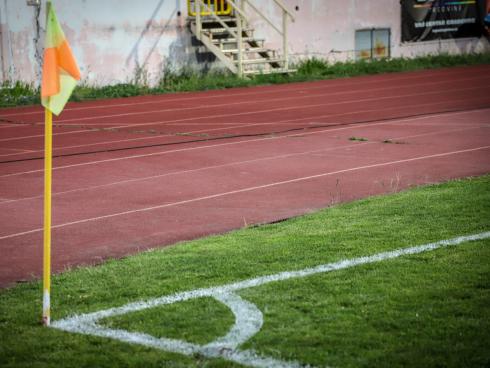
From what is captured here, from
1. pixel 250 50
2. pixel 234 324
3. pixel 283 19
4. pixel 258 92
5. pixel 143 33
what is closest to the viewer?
pixel 234 324

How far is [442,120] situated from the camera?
16.5m

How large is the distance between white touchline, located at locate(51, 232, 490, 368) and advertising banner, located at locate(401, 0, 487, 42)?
27.7 meters

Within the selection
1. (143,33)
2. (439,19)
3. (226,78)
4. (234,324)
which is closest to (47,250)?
(234,324)

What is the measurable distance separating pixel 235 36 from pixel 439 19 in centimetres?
1032

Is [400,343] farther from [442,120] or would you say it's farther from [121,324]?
[442,120]

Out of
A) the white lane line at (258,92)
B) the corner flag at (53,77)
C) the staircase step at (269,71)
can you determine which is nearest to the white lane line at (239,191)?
the corner flag at (53,77)

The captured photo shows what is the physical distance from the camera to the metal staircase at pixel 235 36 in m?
26.7

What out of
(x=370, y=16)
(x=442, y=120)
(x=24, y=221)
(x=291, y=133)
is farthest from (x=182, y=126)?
(x=370, y=16)

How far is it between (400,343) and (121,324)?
1.53 metres

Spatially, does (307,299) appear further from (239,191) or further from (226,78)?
(226,78)

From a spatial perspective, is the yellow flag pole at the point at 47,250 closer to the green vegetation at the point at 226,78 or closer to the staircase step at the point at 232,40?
the green vegetation at the point at 226,78

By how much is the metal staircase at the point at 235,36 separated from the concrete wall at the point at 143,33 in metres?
0.52

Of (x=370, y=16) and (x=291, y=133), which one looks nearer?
(x=291, y=133)

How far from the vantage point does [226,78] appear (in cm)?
2675
